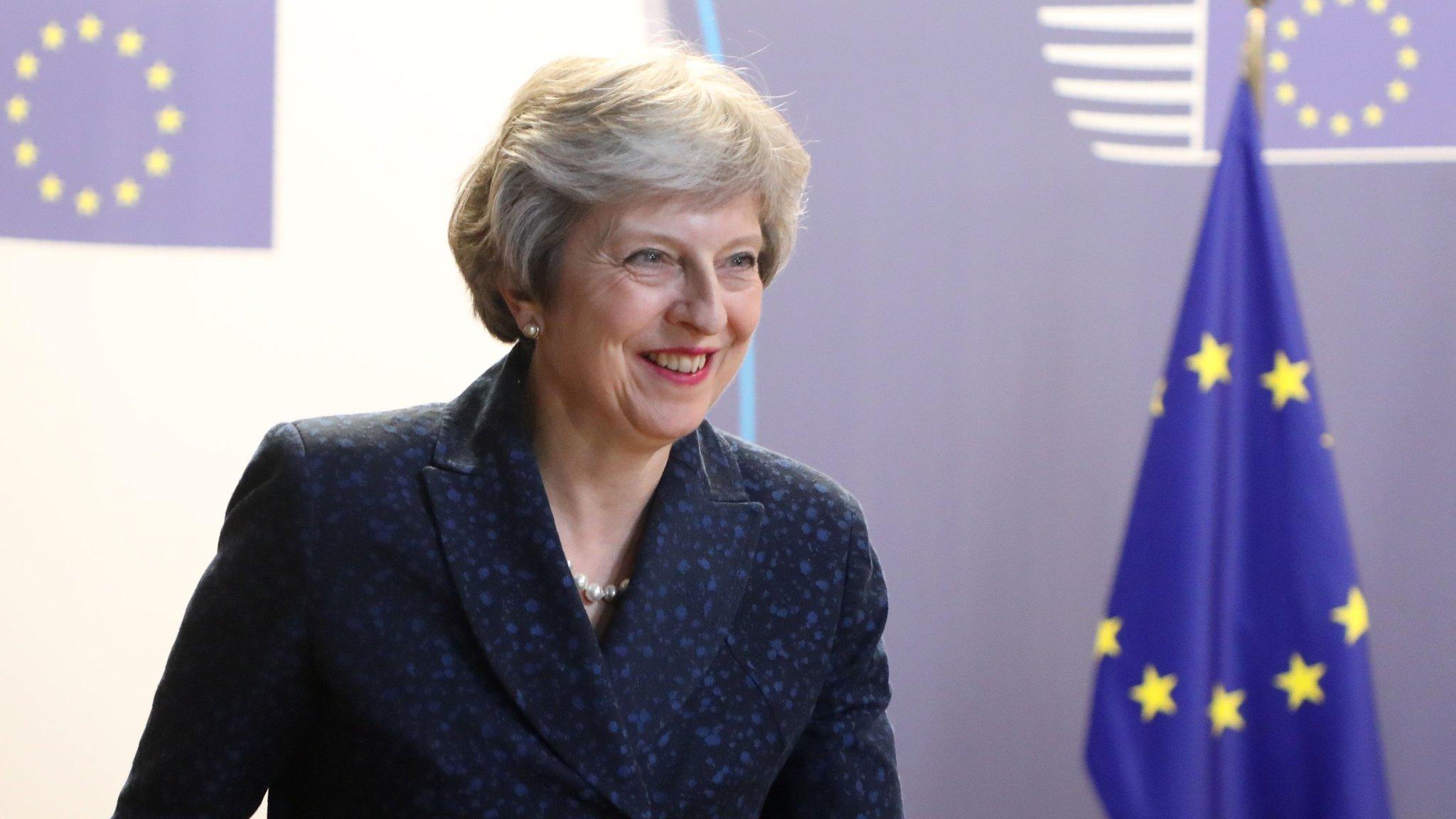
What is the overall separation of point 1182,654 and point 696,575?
40.8 inches

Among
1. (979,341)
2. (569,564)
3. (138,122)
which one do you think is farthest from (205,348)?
(979,341)

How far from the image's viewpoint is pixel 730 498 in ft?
Result: 5.05

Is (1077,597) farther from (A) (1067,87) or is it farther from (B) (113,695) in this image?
(B) (113,695)

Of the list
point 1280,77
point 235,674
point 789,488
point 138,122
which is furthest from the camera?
point 1280,77

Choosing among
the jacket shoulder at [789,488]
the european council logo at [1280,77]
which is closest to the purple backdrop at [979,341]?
the european council logo at [1280,77]

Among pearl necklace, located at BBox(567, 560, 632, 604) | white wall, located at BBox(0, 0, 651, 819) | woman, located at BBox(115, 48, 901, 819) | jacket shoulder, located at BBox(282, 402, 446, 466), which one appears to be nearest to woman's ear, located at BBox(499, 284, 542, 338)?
woman, located at BBox(115, 48, 901, 819)

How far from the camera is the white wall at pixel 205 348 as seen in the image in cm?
228

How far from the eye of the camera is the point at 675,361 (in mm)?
1426

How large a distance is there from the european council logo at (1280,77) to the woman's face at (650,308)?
55.2 inches

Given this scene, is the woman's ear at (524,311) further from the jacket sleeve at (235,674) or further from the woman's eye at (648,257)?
the jacket sleeve at (235,674)

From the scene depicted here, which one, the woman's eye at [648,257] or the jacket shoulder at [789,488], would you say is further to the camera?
the jacket shoulder at [789,488]

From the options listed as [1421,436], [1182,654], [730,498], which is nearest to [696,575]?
[730,498]

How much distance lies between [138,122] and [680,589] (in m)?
1.42

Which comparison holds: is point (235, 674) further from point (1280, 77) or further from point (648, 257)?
point (1280, 77)
